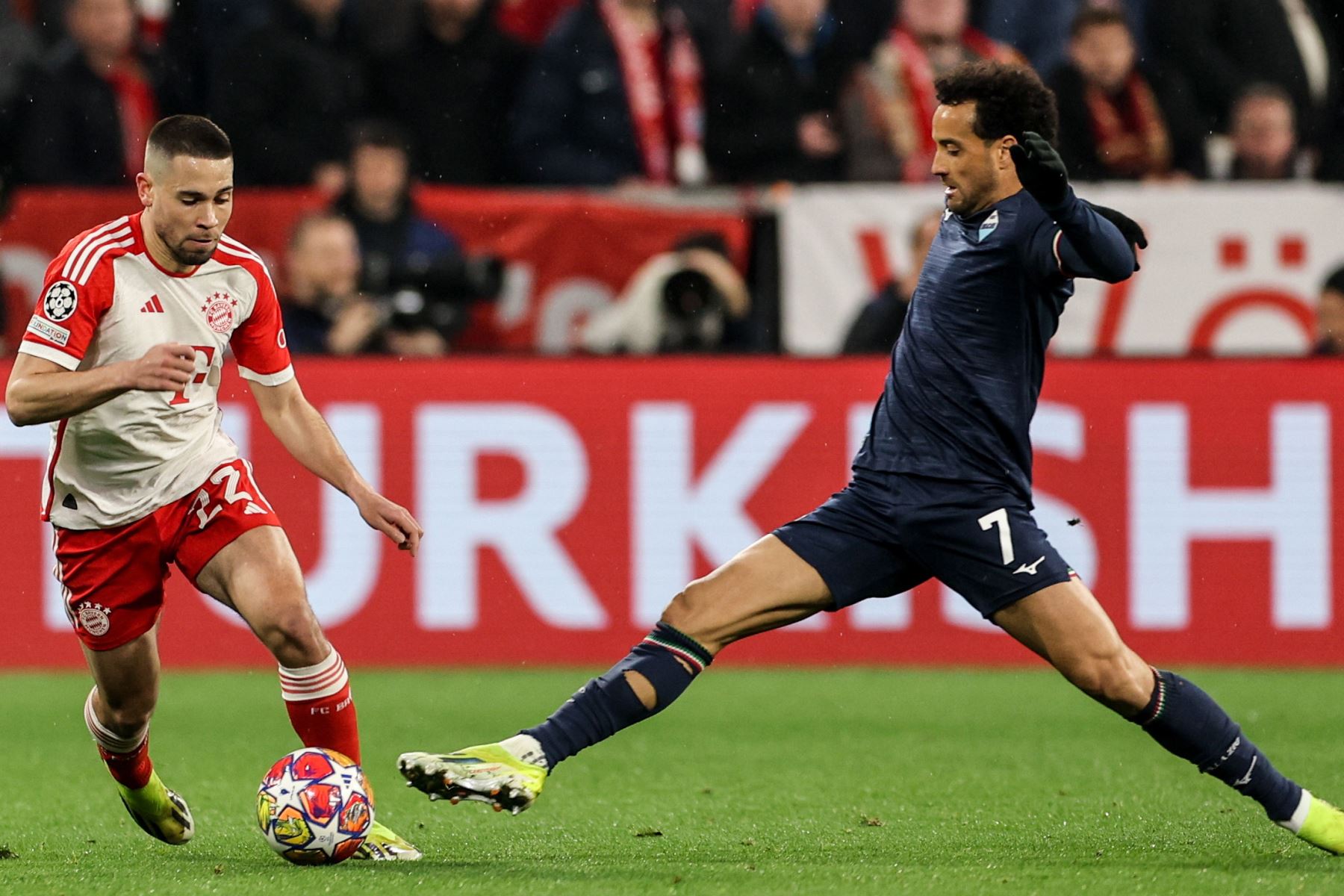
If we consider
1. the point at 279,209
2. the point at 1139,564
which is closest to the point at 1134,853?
the point at 1139,564

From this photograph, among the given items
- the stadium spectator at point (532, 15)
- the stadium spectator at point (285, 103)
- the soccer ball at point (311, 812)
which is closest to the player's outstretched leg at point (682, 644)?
the soccer ball at point (311, 812)

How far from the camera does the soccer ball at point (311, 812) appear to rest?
16.3 feet

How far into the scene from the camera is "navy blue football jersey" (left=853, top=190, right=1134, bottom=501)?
199 inches

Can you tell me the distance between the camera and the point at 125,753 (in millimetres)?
5477

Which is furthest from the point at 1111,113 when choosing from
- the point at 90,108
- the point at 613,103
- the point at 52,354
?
the point at 52,354

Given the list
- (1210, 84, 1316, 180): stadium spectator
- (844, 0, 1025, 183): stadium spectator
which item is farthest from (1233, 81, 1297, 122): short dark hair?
(844, 0, 1025, 183): stadium spectator

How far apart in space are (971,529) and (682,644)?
79 cm

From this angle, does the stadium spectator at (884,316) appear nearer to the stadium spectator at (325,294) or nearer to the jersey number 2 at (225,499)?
the stadium spectator at (325,294)

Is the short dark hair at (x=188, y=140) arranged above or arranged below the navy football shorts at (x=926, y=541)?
above

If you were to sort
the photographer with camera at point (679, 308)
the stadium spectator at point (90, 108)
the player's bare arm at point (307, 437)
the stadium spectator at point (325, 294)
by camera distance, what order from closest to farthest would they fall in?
the player's bare arm at point (307, 437)
the stadium spectator at point (325, 294)
the photographer with camera at point (679, 308)
the stadium spectator at point (90, 108)

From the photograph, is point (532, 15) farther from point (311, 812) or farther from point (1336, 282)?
point (311, 812)

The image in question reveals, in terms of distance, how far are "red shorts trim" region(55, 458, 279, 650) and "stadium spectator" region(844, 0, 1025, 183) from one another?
671 centimetres

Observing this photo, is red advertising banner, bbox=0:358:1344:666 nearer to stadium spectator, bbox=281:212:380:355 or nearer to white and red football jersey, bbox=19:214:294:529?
stadium spectator, bbox=281:212:380:355

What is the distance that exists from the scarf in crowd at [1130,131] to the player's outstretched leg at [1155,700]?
268 inches
